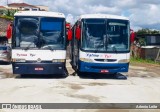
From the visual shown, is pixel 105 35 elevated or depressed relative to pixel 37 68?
elevated

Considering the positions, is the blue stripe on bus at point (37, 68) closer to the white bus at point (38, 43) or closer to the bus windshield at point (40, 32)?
the white bus at point (38, 43)

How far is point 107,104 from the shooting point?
11086 millimetres

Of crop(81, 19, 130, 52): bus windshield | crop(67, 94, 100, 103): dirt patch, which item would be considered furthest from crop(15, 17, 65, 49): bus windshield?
crop(67, 94, 100, 103): dirt patch

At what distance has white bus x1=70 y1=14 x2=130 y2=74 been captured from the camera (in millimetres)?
17641

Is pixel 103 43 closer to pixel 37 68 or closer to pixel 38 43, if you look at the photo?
pixel 38 43

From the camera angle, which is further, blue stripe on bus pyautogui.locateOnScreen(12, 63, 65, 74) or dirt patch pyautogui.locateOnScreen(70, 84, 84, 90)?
blue stripe on bus pyautogui.locateOnScreen(12, 63, 65, 74)

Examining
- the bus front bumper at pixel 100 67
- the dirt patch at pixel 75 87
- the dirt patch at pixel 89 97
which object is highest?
the bus front bumper at pixel 100 67

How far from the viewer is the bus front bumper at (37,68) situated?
17.0 metres

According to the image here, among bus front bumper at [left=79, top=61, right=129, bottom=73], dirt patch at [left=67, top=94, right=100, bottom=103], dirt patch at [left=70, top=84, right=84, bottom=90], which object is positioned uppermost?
bus front bumper at [left=79, top=61, right=129, bottom=73]

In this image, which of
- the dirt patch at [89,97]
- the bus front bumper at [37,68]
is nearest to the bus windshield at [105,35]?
the bus front bumper at [37,68]

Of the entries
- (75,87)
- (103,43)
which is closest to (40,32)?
(103,43)

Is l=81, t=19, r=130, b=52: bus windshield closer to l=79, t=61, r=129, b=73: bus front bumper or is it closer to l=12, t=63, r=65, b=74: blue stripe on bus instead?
l=79, t=61, r=129, b=73: bus front bumper

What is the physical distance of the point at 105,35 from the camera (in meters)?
17.8

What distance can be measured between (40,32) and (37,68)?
172 cm
